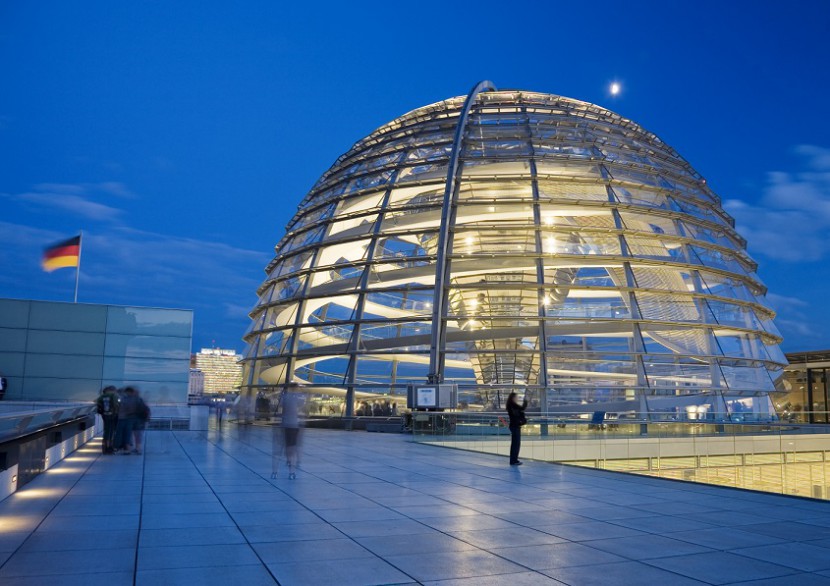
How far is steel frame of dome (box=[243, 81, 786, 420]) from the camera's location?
29062 millimetres

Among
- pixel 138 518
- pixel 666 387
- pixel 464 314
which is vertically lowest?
pixel 138 518

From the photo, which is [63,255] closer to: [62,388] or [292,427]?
[62,388]

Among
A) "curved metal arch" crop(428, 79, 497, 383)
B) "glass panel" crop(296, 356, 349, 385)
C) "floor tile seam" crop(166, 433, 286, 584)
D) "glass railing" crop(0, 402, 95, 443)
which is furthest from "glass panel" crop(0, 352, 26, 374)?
"curved metal arch" crop(428, 79, 497, 383)

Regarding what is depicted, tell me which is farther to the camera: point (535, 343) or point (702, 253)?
point (702, 253)

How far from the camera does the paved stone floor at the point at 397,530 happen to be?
670 centimetres

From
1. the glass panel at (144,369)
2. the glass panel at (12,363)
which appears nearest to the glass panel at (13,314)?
the glass panel at (12,363)

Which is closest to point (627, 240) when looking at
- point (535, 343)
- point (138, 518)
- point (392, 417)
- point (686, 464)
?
point (535, 343)

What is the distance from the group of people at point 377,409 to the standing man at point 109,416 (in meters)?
12.3

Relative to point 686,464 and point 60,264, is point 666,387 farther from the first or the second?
point 60,264

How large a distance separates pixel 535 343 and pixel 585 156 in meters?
9.76

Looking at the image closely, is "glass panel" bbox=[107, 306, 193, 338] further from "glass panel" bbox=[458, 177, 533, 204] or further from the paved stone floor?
the paved stone floor

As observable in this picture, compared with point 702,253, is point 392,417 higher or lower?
lower

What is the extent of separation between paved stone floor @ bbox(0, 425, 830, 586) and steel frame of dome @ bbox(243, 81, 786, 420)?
1431cm

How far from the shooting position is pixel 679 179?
36250mm
